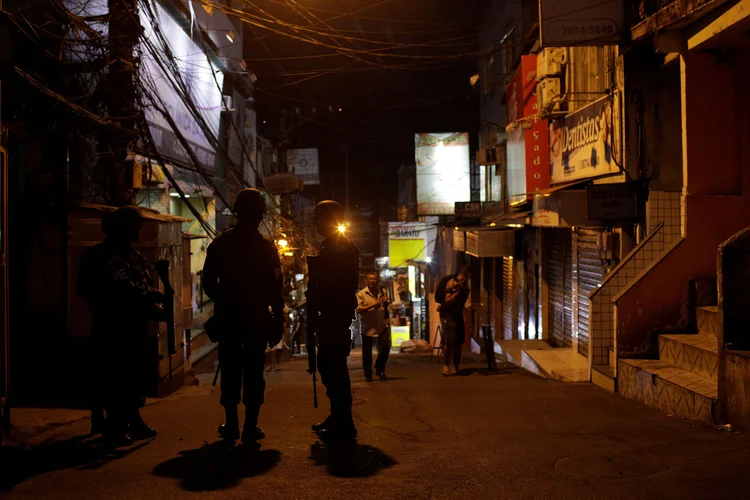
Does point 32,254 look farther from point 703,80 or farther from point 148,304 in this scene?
point 703,80

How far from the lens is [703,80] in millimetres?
7965

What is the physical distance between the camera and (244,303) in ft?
16.6

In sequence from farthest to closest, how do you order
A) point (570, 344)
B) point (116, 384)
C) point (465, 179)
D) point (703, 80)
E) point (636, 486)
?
1. point (465, 179)
2. point (570, 344)
3. point (703, 80)
4. point (116, 384)
5. point (636, 486)

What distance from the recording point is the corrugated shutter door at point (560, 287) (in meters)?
13.4

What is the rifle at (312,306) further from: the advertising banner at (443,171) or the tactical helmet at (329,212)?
the advertising banner at (443,171)

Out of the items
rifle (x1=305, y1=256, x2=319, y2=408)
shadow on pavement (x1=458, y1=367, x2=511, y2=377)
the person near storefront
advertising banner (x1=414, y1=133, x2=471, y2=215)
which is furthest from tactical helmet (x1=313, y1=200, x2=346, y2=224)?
advertising banner (x1=414, y1=133, x2=471, y2=215)

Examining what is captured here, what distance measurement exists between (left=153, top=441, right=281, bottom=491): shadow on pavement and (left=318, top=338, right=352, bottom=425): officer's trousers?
70 centimetres

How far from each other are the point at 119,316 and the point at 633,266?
258 inches

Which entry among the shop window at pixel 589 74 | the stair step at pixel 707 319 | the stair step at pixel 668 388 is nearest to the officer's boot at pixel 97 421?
the stair step at pixel 668 388

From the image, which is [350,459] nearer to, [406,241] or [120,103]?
[120,103]

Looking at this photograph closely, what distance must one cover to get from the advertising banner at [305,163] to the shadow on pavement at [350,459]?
3110 centimetres

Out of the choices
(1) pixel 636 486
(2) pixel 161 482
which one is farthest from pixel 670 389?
(2) pixel 161 482

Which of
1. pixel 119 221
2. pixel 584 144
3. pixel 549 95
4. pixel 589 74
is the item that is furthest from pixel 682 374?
pixel 549 95

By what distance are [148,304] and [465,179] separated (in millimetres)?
20948
